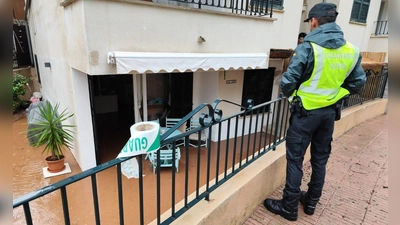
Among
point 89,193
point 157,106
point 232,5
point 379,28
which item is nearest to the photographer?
point 89,193

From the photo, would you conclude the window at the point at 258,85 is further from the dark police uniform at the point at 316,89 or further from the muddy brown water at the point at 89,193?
the dark police uniform at the point at 316,89

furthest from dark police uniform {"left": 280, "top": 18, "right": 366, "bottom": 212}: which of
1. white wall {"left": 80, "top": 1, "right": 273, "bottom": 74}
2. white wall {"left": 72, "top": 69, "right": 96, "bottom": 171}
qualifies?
white wall {"left": 72, "top": 69, "right": 96, "bottom": 171}

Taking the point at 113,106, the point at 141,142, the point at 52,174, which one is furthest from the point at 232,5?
the point at 113,106

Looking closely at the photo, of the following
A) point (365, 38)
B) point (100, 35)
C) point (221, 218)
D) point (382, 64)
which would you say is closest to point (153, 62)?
point (100, 35)

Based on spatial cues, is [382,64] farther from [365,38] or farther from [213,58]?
[213,58]

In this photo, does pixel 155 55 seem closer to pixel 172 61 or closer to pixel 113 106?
pixel 172 61

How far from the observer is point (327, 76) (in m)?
2.27

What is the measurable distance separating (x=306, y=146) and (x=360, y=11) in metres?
10.1

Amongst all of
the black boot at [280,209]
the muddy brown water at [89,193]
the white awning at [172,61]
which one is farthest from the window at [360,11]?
the black boot at [280,209]

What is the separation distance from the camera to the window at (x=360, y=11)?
30.5 ft

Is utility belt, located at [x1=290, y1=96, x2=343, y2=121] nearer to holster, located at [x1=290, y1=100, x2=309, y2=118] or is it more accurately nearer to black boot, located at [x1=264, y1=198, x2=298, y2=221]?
holster, located at [x1=290, y1=100, x2=309, y2=118]

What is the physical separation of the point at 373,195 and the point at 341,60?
2162 millimetres

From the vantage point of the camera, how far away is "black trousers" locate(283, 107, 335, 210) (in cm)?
244

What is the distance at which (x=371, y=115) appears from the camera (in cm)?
750
